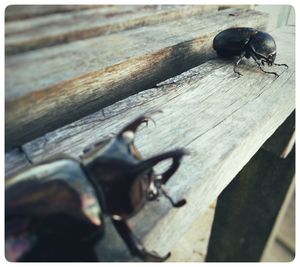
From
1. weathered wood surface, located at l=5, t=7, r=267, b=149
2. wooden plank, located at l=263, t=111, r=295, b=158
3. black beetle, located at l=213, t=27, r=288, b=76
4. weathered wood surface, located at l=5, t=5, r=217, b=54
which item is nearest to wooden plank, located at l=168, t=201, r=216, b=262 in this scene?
wooden plank, located at l=263, t=111, r=295, b=158

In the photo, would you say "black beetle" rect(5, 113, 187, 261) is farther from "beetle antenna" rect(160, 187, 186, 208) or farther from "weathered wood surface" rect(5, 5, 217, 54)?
"weathered wood surface" rect(5, 5, 217, 54)

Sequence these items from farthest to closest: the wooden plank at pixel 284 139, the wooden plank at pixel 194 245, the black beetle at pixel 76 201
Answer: the wooden plank at pixel 194 245 → the wooden plank at pixel 284 139 → the black beetle at pixel 76 201

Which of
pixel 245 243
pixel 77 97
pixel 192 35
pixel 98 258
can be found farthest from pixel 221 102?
pixel 245 243

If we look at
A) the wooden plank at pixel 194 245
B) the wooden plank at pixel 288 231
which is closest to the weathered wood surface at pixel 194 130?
the wooden plank at pixel 194 245

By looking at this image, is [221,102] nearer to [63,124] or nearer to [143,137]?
[143,137]

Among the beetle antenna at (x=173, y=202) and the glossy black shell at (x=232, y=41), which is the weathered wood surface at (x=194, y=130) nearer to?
the beetle antenna at (x=173, y=202)
